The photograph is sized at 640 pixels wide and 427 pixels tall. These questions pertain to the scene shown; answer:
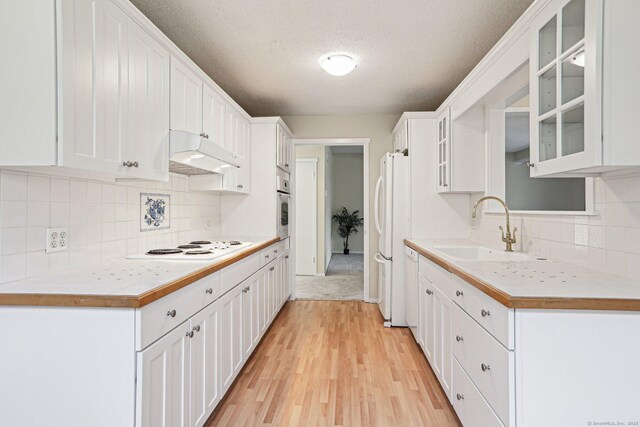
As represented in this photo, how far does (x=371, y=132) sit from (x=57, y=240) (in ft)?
11.9

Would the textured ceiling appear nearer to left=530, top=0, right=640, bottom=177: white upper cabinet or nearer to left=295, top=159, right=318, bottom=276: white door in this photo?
left=530, top=0, right=640, bottom=177: white upper cabinet

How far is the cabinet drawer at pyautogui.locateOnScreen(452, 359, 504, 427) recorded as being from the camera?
4.62 ft

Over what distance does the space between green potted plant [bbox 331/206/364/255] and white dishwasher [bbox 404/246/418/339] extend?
522 centimetres

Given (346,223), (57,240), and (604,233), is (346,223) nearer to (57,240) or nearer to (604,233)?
(604,233)

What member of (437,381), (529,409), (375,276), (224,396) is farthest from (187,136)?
(375,276)

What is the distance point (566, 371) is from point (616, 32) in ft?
4.07

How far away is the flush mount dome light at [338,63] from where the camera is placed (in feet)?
8.89

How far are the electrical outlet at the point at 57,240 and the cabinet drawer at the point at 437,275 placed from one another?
2.04m

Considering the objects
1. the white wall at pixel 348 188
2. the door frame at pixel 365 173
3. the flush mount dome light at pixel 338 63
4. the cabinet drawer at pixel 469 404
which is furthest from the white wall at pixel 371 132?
the white wall at pixel 348 188

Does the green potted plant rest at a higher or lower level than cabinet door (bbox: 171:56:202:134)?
lower

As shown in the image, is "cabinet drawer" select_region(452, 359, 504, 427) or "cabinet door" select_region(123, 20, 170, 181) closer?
"cabinet drawer" select_region(452, 359, 504, 427)

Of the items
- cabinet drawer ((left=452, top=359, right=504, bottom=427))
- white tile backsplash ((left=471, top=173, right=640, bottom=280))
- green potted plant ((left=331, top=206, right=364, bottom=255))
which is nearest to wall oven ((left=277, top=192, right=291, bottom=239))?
cabinet drawer ((left=452, top=359, right=504, bottom=427))

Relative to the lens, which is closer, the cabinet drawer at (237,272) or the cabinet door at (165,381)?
the cabinet door at (165,381)

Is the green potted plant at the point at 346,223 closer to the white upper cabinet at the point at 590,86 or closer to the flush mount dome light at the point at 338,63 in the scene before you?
the flush mount dome light at the point at 338,63
